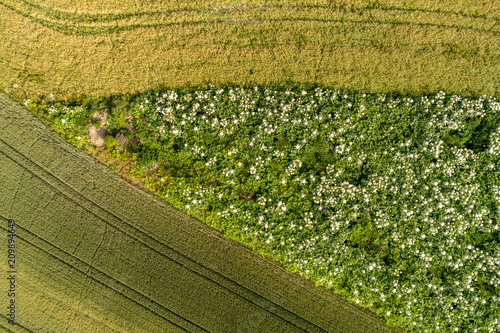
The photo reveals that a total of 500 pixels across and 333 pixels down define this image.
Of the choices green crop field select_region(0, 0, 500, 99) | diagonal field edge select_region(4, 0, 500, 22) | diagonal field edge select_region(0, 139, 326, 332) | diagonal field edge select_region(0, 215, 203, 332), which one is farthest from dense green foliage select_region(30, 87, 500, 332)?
diagonal field edge select_region(0, 215, 203, 332)

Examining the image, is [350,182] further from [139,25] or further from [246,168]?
[139,25]

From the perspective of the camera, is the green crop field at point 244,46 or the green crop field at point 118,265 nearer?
the green crop field at point 118,265

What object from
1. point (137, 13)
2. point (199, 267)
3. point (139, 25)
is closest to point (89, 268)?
point (199, 267)

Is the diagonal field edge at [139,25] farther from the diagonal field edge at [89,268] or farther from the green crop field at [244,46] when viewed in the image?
the diagonal field edge at [89,268]

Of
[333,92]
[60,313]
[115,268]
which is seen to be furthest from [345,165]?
[60,313]

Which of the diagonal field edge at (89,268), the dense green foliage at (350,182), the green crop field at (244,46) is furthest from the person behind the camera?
the green crop field at (244,46)

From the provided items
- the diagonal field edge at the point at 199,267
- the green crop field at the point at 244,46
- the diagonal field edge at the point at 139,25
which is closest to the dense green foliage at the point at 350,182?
the green crop field at the point at 244,46
